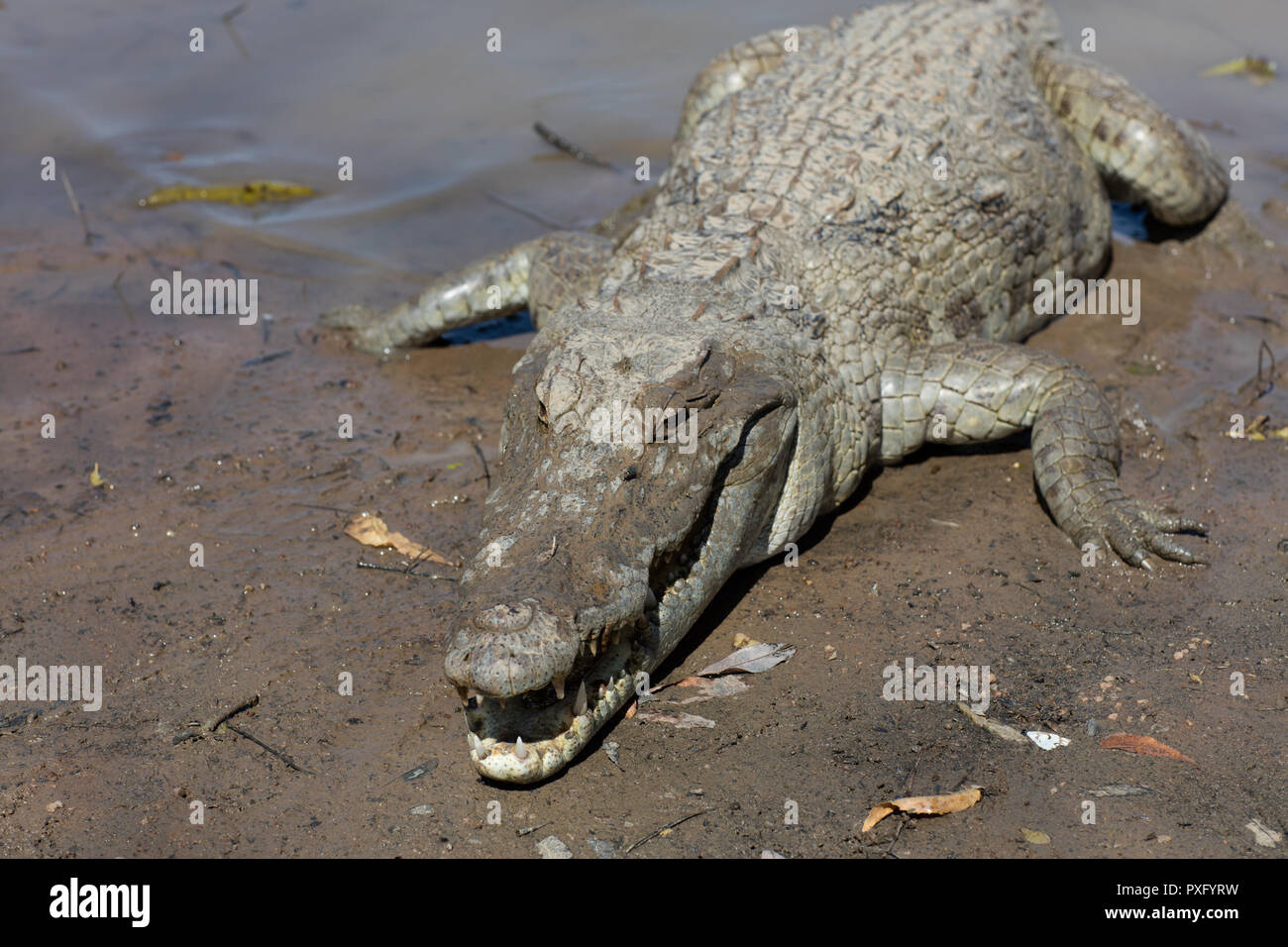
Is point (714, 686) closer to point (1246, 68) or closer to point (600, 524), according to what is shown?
point (600, 524)

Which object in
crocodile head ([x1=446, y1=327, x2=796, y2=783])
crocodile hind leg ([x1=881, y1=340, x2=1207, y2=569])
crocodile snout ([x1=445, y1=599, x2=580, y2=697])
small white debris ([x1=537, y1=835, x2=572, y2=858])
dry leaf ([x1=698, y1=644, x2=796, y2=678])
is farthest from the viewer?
crocodile hind leg ([x1=881, y1=340, x2=1207, y2=569])

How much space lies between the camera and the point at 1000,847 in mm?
3303

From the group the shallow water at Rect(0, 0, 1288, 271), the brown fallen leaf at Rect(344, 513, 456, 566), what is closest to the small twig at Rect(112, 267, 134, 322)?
the shallow water at Rect(0, 0, 1288, 271)

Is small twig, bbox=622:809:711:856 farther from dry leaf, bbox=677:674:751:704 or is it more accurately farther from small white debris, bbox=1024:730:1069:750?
small white debris, bbox=1024:730:1069:750

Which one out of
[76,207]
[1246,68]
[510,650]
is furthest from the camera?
[1246,68]

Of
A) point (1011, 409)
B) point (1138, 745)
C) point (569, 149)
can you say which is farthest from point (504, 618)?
point (569, 149)

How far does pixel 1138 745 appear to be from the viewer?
144 inches

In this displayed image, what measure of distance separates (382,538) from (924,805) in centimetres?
238

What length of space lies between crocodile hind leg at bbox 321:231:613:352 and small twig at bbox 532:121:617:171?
95.5 inches

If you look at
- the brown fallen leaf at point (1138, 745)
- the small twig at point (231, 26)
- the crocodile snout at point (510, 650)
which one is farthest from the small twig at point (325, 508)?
the small twig at point (231, 26)

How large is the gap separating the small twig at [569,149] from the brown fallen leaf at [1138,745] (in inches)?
228

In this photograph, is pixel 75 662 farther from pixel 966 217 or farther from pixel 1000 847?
pixel 966 217

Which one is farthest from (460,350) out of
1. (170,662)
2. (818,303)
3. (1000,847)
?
(1000,847)

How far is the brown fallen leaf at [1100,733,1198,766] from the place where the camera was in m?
3.63
